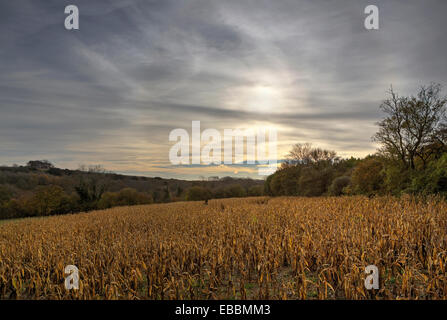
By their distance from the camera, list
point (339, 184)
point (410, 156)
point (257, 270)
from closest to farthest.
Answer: point (257, 270) < point (410, 156) < point (339, 184)

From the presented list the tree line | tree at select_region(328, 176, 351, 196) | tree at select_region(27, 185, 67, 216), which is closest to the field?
the tree line

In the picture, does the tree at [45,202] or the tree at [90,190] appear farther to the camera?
the tree at [90,190]

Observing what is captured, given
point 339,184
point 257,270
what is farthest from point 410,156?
point 257,270

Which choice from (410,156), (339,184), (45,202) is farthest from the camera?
(45,202)

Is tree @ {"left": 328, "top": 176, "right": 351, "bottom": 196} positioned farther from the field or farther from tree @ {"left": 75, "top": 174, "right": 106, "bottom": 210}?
tree @ {"left": 75, "top": 174, "right": 106, "bottom": 210}

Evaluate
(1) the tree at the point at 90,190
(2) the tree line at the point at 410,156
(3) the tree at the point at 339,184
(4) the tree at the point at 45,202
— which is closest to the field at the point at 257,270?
(2) the tree line at the point at 410,156

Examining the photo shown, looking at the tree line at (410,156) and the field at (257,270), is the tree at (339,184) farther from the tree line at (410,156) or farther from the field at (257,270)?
the field at (257,270)

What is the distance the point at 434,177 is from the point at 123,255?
21476 mm

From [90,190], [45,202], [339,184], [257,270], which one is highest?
[339,184]

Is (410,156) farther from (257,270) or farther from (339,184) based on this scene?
(257,270)

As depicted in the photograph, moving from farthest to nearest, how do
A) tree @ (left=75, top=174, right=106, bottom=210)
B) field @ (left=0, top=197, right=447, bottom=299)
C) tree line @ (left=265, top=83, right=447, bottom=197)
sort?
tree @ (left=75, top=174, right=106, bottom=210), tree line @ (left=265, top=83, right=447, bottom=197), field @ (left=0, top=197, right=447, bottom=299)

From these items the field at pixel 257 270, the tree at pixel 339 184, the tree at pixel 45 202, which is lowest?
the tree at pixel 45 202
